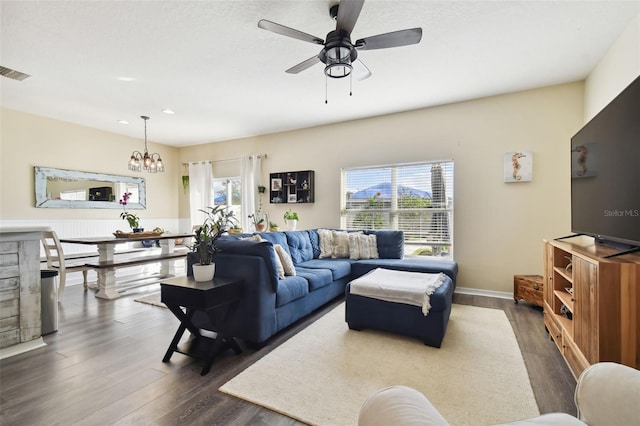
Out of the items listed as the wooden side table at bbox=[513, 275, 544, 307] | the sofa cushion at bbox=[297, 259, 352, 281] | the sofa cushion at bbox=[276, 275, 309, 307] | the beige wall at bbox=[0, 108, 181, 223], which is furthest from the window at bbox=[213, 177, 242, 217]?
the wooden side table at bbox=[513, 275, 544, 307]

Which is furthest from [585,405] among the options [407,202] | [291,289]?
[407,202]

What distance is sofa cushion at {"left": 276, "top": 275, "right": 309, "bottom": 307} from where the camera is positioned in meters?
2.59

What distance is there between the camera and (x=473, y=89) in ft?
12.3

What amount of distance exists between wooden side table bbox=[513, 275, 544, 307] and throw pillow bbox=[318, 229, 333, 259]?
7.98ft

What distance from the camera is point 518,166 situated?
150 inches

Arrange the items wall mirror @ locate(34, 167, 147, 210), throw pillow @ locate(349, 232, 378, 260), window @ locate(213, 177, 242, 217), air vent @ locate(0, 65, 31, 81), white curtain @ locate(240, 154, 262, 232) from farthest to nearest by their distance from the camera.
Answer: window @ locate(213, 177, 242, 217) → white curtain @ locate(240, 154, 262, 232) → wall mirror @ locate(34, 167, 147, 210) → throw pillow @ locate(349, 232, 378, 260) → air vent @ locate(0, 65, 31, 81)

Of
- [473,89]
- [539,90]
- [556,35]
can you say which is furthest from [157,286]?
[539,90]

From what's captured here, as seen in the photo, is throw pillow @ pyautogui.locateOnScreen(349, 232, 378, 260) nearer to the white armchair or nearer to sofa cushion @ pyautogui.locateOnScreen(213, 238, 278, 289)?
sofa cushion @ pyautogui.locateOnScreen(213, 238, 278, 289)

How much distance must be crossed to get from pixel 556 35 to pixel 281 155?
169 inches

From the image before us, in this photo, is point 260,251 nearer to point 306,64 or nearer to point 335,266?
point 335,266

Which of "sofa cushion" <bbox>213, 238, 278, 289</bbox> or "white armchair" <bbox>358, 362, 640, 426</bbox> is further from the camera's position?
"sofa cushion" <bbox>213, 238, 278, 289</bbox>

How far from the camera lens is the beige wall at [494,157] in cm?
364

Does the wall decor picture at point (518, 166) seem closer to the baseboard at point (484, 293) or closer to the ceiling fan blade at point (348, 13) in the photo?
the baseboard at point (484, 293)

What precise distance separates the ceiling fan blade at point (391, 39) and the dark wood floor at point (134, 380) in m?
2.49
